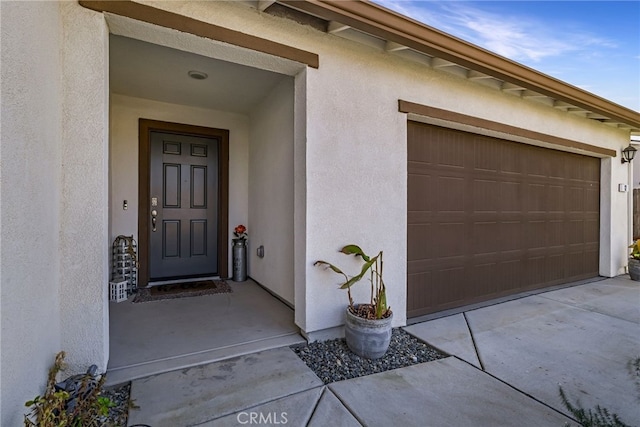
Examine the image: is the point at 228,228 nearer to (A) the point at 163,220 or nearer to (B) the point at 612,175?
(A) the point at 163,220

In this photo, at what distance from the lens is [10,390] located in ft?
4.00

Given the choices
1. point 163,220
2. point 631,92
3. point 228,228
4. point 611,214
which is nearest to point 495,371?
point 228,228

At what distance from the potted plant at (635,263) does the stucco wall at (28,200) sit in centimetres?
766

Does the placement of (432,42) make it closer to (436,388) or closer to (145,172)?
(436,388)

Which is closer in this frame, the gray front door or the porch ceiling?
the porch ceiling

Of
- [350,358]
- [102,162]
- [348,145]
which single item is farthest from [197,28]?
[350,358]

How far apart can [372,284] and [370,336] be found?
0.58 metres

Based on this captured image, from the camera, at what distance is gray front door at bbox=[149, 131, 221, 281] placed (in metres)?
4.41

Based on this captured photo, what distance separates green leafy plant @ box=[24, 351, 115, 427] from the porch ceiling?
2646mm

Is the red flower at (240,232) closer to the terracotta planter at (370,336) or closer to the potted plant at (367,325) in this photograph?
the potted plant at (367,325)

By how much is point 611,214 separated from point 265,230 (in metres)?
5.96

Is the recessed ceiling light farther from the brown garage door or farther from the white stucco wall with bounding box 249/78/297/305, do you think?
the brown garage door

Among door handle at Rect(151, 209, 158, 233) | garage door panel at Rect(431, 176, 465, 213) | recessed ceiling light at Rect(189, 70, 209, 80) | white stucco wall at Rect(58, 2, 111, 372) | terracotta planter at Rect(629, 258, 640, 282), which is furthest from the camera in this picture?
terracotta planter at Rect(629, 258, 640, 282)

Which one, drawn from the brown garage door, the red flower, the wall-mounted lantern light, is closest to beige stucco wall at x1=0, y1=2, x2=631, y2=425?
the brown garage door
